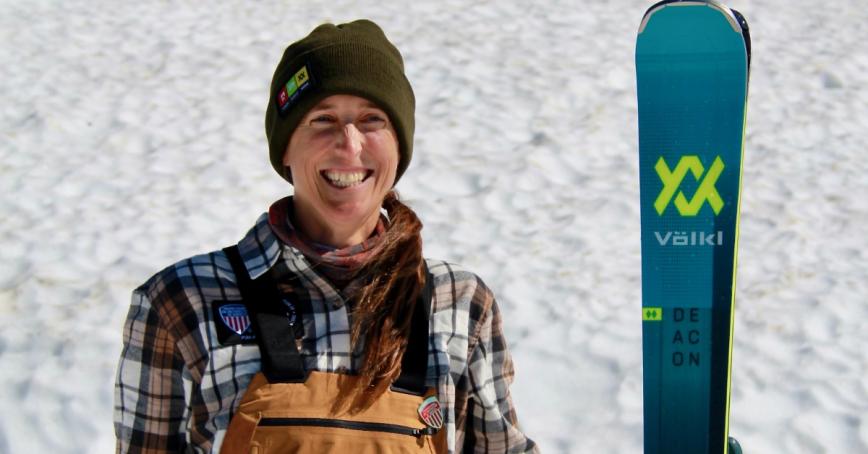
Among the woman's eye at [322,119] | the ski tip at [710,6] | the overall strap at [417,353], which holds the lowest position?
the overall strap at [417,353]

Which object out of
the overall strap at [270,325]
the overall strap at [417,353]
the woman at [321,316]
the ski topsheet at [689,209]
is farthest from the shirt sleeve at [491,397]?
the ski topsheet at [689,209]

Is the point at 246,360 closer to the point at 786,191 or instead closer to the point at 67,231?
the point at 67,231

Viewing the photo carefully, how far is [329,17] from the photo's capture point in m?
7.32

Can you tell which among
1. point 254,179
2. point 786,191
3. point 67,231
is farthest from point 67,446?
point 786,191

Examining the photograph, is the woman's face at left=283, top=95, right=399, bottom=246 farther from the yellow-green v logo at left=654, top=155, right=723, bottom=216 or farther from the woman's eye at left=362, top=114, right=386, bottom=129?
the yellow-green v logo at left=654, top=155, right=723, bottom=216

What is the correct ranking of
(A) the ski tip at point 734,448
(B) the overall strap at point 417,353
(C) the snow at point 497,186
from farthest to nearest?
(C) the snow at point 497,186, (A) the ski tip at point 734,448, (B) the overall strap at point 417,353

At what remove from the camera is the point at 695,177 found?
239 cm

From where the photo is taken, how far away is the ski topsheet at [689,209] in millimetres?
2381

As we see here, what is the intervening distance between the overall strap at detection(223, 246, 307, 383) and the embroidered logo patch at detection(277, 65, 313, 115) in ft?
0.92

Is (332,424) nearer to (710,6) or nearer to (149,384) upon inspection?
(149,384)

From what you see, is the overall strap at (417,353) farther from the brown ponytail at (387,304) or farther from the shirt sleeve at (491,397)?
the shirt sleeve at (491,397)

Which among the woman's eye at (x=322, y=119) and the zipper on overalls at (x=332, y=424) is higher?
the woman's eye at (x=322, y=119)

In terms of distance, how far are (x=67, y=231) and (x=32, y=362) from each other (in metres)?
1.07

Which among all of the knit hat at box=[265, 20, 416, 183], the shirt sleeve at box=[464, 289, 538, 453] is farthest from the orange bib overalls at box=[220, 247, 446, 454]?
the knit hat at box=[265, 20, 416, 183]
